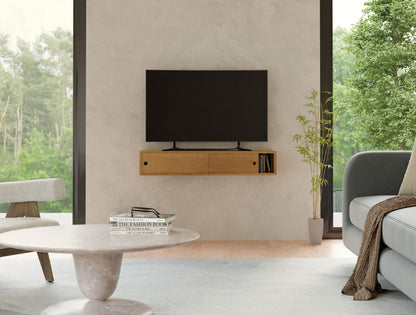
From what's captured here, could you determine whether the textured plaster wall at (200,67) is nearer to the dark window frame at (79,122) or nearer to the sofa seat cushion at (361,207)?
the dark window frame at (79,122)

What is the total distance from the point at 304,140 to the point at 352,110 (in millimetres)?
545

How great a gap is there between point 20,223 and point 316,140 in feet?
8.97

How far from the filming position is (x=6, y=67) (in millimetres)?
4902

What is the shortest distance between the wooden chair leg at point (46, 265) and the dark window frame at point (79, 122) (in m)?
1.78

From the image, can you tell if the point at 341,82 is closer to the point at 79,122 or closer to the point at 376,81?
the point at 376,81

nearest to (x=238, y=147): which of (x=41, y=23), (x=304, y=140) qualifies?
(x=304, y=140)

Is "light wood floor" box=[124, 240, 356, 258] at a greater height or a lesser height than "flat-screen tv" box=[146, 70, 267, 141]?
lesser

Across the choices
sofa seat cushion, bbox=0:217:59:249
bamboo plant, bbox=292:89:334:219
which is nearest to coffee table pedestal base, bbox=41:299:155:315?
sofa seat cushion, bbox=0:217:59:249

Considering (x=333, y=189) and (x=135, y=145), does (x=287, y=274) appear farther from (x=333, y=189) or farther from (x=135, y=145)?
A: (x=135, y=145)

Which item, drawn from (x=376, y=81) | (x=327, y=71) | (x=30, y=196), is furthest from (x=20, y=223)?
(x=376, y=81)

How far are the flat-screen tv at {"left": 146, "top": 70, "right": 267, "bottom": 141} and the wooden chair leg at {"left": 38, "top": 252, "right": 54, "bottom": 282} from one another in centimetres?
184

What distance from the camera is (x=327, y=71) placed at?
4.96 metres

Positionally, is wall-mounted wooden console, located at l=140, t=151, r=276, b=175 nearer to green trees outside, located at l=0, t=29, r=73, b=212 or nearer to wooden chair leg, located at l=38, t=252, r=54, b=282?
green trees outside, located at l=0, t=29, r=73, b=212

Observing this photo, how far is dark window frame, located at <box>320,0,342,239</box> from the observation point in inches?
193
